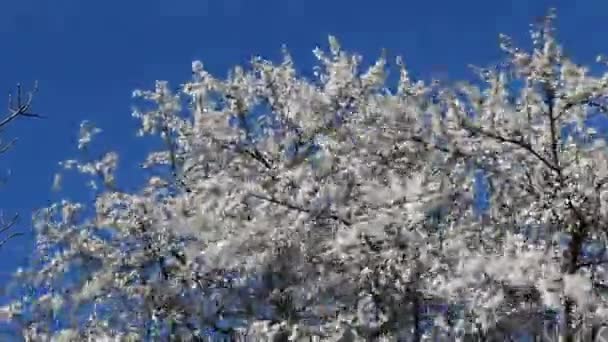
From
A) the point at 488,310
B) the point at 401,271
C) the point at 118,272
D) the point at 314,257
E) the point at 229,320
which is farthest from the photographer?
the point at 118,272

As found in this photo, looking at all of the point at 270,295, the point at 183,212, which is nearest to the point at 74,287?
the point at 183,212

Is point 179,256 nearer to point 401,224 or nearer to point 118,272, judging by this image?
point 118,272

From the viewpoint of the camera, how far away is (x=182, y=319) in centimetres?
1298

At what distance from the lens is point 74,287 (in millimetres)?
14359

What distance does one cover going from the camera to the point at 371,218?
32.5 feet

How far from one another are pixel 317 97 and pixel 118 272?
156 inches

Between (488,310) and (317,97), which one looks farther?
(317,97)

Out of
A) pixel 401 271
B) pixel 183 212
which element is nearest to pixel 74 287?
pixel 183 212

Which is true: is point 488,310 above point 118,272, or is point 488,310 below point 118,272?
below

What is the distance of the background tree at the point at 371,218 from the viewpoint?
912cm

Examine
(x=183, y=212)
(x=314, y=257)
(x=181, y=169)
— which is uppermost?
(x=181, y=169)

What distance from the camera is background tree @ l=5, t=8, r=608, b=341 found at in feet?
29.9

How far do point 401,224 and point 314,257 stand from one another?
151 centimetres

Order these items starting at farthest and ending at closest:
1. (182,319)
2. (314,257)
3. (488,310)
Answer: (182,319), (314,257), (488,310)
